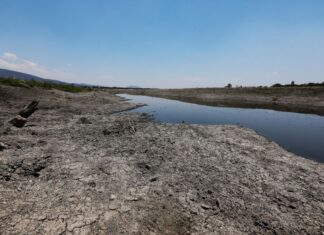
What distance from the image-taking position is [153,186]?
12180 mm

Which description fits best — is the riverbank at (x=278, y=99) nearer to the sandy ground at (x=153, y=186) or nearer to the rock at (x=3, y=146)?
the sandy ground at (x=153, y=186)

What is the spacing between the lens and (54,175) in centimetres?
1276

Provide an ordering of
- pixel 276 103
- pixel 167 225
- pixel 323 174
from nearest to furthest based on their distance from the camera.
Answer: pixel 167 225
pixel 323 174
pixel 276 103

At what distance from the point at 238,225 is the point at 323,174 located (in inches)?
307

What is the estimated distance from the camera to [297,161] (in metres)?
16.3

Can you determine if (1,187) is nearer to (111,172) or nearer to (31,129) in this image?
(111,172)

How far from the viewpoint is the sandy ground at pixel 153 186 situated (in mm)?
9312

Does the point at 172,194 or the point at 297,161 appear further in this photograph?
the point at 297,161

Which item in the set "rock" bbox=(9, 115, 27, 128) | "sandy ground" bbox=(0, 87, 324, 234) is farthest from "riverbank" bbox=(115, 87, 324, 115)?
"rock" bbox=(9, 115, 27, 128)

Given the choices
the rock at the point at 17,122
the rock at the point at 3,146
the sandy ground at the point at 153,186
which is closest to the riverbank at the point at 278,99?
the sandy ground at the point at 153,186

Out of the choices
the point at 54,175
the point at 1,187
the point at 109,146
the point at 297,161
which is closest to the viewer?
the point at 1,187

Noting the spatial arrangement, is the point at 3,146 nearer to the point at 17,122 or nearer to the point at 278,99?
the point at 17,122

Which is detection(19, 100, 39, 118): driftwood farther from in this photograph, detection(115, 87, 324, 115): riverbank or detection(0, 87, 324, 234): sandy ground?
detection(115, 87, 324, 115): riverbank

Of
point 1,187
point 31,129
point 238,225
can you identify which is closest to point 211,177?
point 238,225
